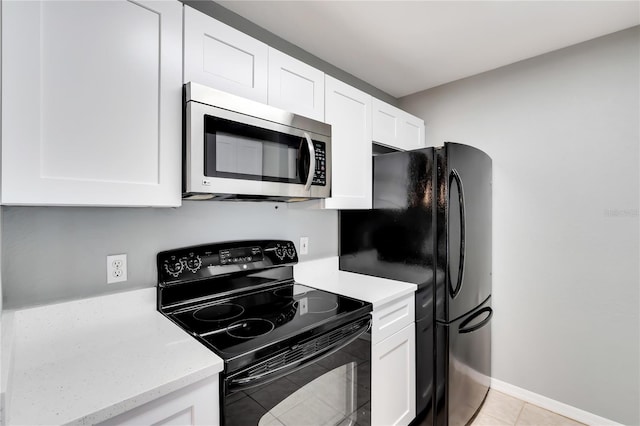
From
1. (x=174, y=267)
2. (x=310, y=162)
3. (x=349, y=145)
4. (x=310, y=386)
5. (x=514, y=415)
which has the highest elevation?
(x=349, y=145)

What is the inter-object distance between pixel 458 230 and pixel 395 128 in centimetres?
91

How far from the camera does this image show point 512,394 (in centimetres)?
233

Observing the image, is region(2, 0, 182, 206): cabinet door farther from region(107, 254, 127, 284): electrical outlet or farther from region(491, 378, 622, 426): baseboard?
region(491, 378, 622, 426): baseboard

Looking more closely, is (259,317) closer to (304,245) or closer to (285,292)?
(285,292)

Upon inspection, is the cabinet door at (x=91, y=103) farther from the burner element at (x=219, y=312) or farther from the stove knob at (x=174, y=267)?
the burner element at (x=219, y=312)

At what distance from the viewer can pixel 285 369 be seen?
110cm

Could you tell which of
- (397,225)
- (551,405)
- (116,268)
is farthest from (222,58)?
(551,405)

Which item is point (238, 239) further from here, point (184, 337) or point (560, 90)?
point (560, 90)

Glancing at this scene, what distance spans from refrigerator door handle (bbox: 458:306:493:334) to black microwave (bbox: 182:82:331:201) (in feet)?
3.96

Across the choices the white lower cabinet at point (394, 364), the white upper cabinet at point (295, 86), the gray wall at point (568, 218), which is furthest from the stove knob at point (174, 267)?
the gray wall at point (568, 218)

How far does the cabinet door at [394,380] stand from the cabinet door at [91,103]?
1264 millimetres

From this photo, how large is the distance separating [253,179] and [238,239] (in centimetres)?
51

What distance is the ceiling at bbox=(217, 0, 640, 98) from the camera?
1637 mm

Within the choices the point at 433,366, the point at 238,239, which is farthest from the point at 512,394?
the point at 238,239
